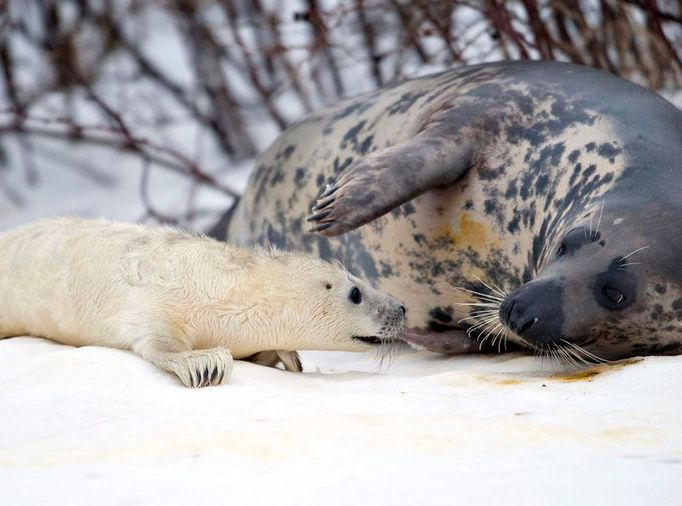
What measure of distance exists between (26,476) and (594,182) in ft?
6.40

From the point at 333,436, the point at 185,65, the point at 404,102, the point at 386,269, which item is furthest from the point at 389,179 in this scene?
the point at 185,65

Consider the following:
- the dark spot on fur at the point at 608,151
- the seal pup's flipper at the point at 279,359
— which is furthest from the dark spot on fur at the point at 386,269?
the dark spot on fur at the point at 608,151

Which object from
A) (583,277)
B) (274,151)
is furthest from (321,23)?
(583,277)

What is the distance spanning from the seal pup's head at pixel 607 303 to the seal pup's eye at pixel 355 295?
1.32 feet

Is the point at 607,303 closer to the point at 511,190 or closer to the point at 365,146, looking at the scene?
the point at 511,190

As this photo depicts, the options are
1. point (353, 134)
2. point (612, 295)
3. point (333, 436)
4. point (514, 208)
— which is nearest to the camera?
point (333, 436)

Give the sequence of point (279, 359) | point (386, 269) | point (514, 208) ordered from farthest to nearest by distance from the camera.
Result: point (386, 269), point (514, 208), point (279, 359)

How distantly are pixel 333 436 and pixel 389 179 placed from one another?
134 centimetres

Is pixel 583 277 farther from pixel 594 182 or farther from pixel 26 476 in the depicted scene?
pixel 26 476

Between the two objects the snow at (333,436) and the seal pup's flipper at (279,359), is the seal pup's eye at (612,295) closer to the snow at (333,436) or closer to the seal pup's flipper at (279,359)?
the snow at (333,436)

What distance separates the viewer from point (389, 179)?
3.47 m

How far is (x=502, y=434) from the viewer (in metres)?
2.27

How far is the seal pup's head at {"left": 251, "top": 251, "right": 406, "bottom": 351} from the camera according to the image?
319cm

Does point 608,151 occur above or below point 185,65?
below
